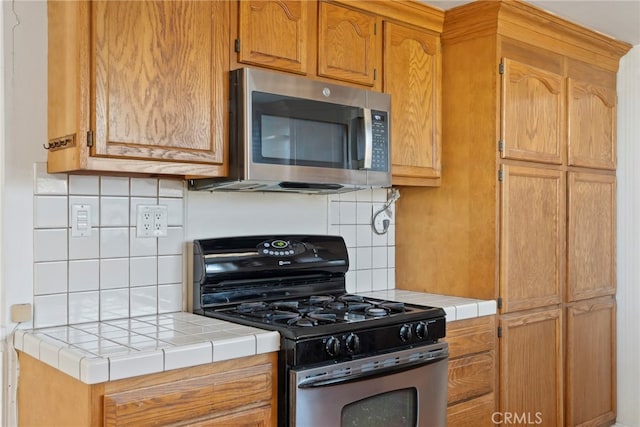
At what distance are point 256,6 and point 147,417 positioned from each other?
1389 millimetres

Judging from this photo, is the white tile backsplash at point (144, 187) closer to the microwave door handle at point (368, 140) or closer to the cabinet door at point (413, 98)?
the microwave door handle at point (368, 140)

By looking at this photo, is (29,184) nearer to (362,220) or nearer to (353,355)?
(353,355)

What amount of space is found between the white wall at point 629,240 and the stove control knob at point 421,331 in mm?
1695

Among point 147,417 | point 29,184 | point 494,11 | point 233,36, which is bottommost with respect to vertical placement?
point 147,417

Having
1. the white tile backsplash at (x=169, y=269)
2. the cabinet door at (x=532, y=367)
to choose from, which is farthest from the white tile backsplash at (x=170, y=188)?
the cabinet door at (x=532, y=367)

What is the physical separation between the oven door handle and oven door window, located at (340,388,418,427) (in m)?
0.08

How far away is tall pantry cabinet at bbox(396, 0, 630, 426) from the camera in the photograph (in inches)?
104

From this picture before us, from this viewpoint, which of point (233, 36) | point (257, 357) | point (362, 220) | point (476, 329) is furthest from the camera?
point (362, 220)

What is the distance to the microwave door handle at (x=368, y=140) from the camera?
229cm

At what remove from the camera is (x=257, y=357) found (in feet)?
5.91

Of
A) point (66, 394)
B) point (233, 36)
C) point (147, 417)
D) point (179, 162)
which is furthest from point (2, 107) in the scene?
point (147, 417)

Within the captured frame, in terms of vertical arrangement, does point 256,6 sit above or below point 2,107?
above

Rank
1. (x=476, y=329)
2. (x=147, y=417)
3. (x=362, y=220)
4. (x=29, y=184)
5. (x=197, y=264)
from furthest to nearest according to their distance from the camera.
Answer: (x=362, y=220), (x=476, y=329), (x=197, y=264), (x=29, y=184), (x=147, y=417)

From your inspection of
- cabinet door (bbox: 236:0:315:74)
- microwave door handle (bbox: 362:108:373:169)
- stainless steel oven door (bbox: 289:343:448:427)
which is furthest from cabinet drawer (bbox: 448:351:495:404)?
cabinet door (bbox: 236:0:315:74)
